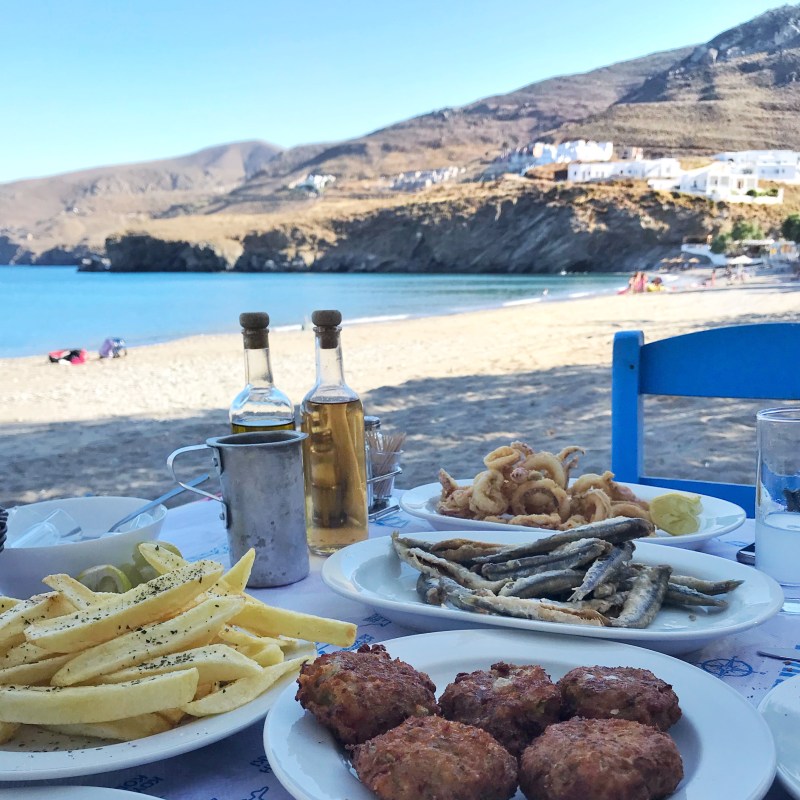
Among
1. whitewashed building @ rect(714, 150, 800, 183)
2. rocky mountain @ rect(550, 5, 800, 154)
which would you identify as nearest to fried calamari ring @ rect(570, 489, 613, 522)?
rocky mountain @ rect(550, 5, 800, 154)

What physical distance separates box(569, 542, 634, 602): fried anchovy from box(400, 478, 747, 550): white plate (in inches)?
7.9

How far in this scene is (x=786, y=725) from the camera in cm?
89

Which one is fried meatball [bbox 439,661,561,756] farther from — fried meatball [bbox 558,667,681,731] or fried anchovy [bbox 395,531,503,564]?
fried anchovy [bbox 395,531,503,564]

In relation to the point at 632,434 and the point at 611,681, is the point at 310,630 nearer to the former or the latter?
the point at 611,681

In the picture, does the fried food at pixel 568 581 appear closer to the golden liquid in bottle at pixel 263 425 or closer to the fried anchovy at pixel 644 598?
the fried anchovy at pixel 644 598

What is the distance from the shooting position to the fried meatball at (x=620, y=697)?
0.86m

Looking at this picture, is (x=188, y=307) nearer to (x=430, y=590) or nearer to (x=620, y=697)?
(x=430, y=590)

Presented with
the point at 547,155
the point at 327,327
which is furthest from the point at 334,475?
the point at 547,155

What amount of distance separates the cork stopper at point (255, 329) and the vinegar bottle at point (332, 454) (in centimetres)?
11

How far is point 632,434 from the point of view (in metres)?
2.62

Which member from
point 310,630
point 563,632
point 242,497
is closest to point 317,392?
point 242,497

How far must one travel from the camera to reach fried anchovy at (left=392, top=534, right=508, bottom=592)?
1329mm

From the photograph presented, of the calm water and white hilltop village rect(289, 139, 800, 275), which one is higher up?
white hilltop village rect(289, 139, 800, 275)

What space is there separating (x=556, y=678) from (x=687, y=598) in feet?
1.15
